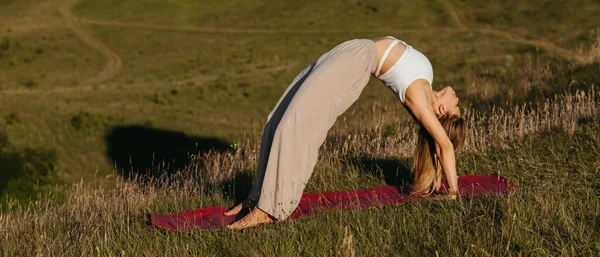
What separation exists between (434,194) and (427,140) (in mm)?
414

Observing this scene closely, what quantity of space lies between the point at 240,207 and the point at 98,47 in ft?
63.4

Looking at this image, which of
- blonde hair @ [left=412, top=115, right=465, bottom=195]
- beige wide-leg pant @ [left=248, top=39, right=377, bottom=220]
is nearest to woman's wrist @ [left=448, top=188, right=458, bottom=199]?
blonde hair @ [left=412, top=115, right=465, bottom=195]

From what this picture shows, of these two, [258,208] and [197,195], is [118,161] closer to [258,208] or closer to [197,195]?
[197,195]

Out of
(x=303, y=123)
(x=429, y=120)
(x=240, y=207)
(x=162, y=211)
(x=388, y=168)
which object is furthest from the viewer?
(x=388, y=168)

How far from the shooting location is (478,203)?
5676 mm

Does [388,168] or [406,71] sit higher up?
[406,71]

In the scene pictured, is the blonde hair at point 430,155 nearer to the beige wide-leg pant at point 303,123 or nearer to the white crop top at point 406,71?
the white crop top at point 406,71

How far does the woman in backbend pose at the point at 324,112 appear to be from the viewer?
555 centimetres

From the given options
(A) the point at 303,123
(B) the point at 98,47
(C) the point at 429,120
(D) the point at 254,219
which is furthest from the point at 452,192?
(B) the point at 98,47

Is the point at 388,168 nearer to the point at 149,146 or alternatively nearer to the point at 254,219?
the point at 254,219

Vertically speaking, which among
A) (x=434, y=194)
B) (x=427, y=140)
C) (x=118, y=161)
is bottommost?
(x=118, y=161)

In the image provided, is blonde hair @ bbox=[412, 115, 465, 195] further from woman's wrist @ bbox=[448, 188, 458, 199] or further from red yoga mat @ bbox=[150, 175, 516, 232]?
woman's wrist @ bbox=[448, 188, 458, 199]

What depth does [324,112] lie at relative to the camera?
564 cm

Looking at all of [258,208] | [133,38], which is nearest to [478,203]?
[258,208]
